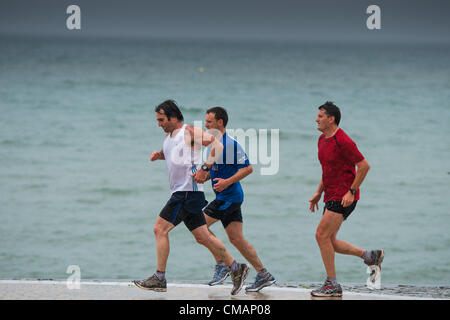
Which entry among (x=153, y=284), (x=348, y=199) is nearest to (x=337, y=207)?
(x=348, y=199)

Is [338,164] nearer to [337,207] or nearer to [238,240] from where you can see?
[337,207]

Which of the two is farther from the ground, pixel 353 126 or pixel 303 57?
pixel 303 57

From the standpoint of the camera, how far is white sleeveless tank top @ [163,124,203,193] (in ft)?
22.9

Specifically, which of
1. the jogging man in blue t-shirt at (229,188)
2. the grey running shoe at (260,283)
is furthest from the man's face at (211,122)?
the grey running shoe at (260,283)

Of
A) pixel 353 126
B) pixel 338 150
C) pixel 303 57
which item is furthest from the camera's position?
pixel 303 57

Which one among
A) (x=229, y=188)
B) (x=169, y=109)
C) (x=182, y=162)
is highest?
(x=169, y=109)

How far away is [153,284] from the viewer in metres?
6.94

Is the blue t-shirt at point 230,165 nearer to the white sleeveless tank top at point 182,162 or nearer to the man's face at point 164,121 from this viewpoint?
the white sleeveless tank top at point 182,162

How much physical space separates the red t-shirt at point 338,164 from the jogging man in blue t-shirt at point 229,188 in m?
0.70

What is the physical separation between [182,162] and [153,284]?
3.57 feet

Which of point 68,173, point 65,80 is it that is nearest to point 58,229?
point 68,173

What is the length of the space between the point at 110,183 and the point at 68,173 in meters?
2.44

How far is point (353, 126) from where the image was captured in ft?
127
